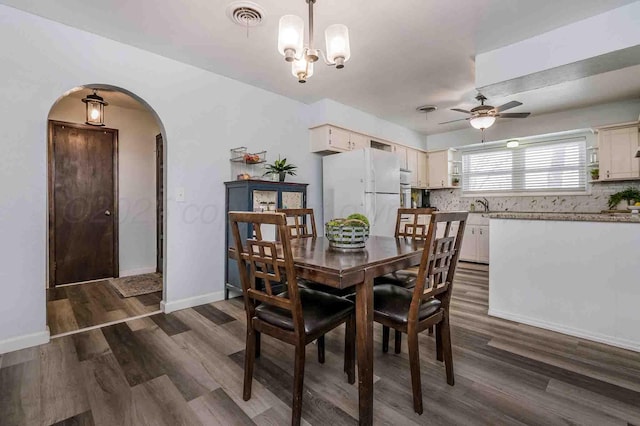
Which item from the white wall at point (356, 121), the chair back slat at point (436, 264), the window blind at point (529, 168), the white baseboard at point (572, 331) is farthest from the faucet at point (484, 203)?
the chair back slat at point (436, 264)

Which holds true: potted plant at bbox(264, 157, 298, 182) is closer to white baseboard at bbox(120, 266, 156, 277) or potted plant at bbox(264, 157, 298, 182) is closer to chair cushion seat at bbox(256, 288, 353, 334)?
chair cushion seat at bbox(256, 288, 353, 334)

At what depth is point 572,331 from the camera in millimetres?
2459

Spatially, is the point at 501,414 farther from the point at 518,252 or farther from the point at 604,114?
the point at 604,114

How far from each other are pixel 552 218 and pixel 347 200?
7.42ft

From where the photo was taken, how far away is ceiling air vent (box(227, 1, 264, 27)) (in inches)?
86.2

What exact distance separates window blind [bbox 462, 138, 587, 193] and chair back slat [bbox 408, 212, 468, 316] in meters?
4.64

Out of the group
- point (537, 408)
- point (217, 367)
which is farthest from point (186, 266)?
point (537, 408)

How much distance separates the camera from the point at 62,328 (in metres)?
2.55

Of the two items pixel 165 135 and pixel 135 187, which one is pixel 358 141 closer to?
pixel 165 135

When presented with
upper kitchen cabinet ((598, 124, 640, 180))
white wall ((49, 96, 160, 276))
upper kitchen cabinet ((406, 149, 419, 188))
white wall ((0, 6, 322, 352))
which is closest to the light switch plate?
white wall ((0, 6, 322, 352))

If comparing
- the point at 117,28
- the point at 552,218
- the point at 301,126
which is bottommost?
the point at 552,218

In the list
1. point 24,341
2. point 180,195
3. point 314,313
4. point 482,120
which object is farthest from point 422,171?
point 24,341

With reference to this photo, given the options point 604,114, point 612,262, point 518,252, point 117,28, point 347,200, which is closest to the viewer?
point 612,262

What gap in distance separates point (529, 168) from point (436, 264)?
196 inches
